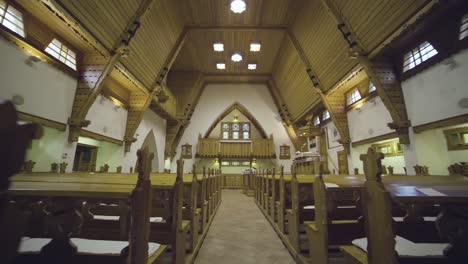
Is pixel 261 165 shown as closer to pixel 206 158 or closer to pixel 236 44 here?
pixel 206 158

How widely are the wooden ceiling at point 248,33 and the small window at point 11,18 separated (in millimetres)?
251

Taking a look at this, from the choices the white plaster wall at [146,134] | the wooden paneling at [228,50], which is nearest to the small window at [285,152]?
the wooden paneling at [228,50]

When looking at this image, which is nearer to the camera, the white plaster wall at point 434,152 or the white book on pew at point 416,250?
the white book on pew at point 416,250

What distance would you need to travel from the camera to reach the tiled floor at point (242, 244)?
2.30 meters

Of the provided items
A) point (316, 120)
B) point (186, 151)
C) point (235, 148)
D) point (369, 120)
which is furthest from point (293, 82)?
point (186, 151)

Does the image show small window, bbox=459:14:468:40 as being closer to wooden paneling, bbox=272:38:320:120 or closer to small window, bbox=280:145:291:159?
wooden paneling, bbox=272:38:320:120

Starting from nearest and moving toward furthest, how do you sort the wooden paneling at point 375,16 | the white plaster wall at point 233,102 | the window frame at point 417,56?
1. the wooden paneling at point 375,16
2. the window frame at point 417,56
3. the white plaster wall at point 233,102

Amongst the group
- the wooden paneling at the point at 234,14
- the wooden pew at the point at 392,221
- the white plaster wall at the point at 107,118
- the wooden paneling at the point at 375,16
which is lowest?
the wooden pew at the point at 392,221

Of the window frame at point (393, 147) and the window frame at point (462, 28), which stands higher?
the window frame at point (462, 28)

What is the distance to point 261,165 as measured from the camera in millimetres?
11508

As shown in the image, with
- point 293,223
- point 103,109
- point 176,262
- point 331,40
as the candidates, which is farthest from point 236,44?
point 176,262

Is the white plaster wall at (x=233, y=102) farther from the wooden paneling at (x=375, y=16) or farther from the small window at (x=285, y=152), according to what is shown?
the wooden paneling at (x=375, y=16)

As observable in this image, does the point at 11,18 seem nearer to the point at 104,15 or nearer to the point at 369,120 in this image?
the point at 104,15

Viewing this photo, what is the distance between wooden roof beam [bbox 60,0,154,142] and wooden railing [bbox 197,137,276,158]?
6.36 meters
